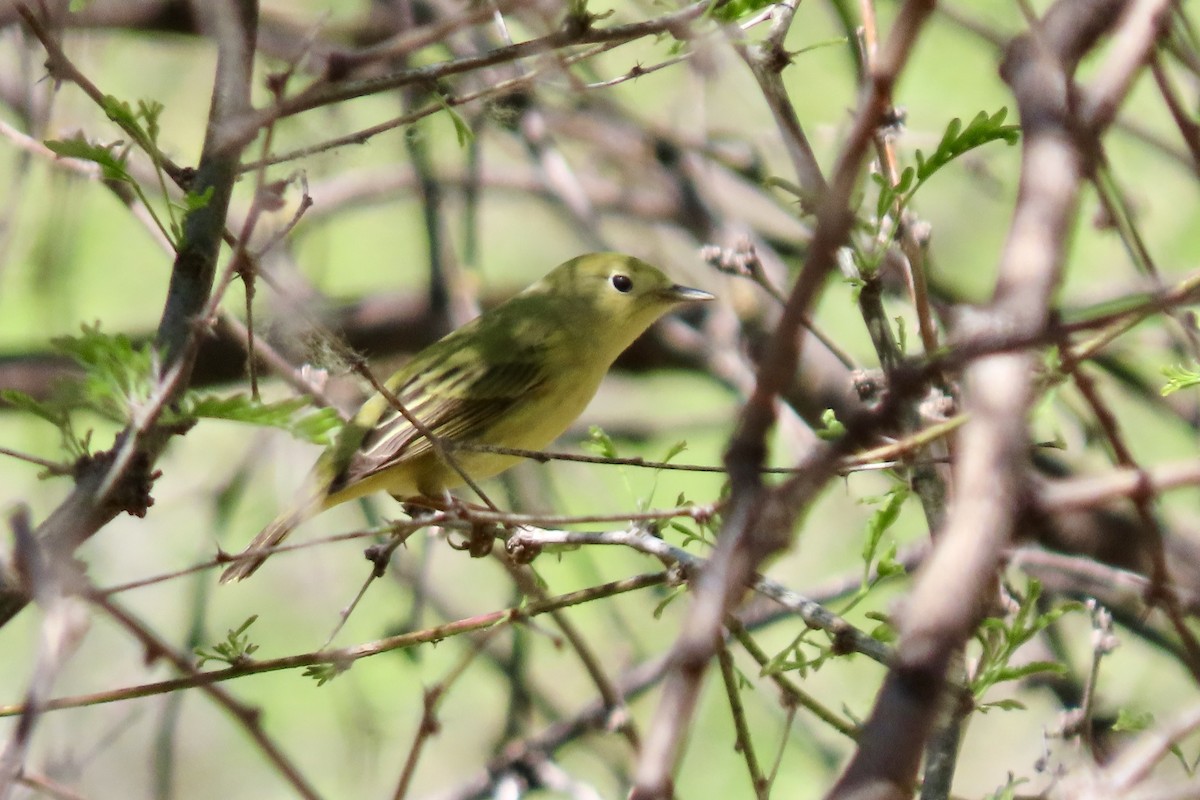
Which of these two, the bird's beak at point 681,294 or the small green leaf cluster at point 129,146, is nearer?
the small green leaf cluster at point 129,146

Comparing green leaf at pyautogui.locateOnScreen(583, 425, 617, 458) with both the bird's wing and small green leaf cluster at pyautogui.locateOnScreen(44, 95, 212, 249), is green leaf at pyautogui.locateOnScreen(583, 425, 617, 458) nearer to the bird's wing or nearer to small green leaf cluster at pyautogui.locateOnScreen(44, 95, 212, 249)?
small green leaf cluster at pyautogui.locateOnScreen(44, 95, 212, 249)

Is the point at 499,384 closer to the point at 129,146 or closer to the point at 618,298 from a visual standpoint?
the point at 618,298

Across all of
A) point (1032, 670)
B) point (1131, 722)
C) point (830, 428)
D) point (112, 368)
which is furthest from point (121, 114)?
point (1131, 722)

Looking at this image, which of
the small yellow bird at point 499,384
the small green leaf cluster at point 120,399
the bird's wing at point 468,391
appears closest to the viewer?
the small green leaf cluster at point 120,399

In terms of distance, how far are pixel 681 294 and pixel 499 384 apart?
788mm

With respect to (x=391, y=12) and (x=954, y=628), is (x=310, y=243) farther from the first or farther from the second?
(x=954, y=628)

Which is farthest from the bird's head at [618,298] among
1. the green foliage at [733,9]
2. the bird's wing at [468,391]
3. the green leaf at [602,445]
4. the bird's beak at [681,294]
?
the green foliage at [733,9]

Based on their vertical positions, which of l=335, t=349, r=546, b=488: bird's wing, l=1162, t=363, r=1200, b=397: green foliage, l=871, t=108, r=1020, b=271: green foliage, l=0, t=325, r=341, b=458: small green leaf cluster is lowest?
l=0, t=325, r=341, b=458: small green leaf cluster

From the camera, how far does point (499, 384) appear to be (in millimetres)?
4789

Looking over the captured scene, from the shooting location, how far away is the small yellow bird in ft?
14.0

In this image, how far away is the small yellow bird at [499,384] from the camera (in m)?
4.28

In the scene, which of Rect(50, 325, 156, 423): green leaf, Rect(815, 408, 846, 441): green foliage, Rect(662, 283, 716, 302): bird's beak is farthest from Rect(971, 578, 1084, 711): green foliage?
Rect(662, 283, 716, 302): bird's beak

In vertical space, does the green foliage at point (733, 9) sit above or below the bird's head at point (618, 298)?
below

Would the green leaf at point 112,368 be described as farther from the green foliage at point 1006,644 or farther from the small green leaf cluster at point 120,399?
the green foliage at point 1006,644
